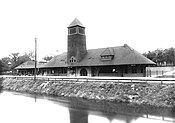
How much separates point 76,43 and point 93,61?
625cm

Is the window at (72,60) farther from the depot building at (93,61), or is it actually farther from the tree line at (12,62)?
the tree line at (12,62)

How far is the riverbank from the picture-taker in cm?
1741

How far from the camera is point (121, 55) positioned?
32.0m

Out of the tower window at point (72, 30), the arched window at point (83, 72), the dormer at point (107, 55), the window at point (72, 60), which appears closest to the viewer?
the dormer at point (107, 55)

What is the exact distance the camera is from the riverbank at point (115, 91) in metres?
17.4

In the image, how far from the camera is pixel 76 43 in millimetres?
37500

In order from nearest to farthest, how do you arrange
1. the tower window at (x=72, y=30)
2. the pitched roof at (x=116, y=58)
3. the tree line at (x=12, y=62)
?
the pitched roof at (x=116, y=58)
the tower window at (x=72, y=30)
the tree line at (x=12, y=62)

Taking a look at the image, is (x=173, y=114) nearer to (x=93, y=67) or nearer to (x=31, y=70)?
(x=93, y=67)

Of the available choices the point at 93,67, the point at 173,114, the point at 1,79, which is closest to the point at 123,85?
the point at 173,114

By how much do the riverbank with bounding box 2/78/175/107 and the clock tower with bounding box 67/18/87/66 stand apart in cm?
950

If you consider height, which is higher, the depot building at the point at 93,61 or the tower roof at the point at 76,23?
the tower roof at the point at 76,23

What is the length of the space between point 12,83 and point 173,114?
31.3 m

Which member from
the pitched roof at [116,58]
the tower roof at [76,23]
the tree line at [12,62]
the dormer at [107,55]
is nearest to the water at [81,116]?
the pitched roof at [116,58]

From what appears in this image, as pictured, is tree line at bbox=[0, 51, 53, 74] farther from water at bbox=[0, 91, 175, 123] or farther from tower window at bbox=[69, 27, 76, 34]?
water at bbox=[0, 91, 175, 123]
